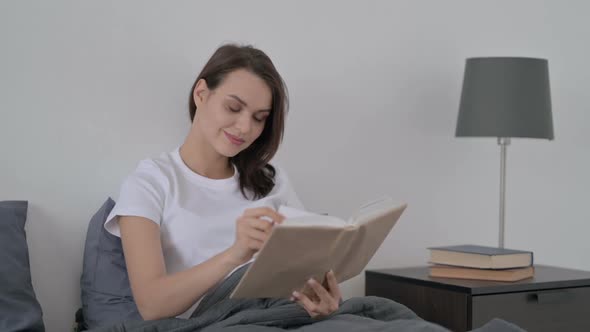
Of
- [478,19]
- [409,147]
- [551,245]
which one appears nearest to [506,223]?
[551,245]

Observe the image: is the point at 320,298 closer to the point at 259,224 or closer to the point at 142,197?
the point at 259,224

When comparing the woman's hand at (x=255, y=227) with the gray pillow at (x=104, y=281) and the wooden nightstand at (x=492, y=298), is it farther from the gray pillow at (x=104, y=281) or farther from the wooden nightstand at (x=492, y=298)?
the wooden nightstand at (x=492, y=298)

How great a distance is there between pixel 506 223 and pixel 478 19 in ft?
2.85

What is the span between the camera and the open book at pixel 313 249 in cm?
137

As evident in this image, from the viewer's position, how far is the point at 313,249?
1457 mm

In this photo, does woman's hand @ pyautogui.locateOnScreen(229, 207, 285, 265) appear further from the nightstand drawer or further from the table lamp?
the table lamp

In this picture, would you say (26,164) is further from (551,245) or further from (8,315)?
(551,245)

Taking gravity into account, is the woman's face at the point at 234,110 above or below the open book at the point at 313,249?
above

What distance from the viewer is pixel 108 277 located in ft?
6.57

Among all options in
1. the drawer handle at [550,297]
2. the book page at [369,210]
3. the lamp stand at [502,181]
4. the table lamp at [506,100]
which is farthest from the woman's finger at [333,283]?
the lamp stand at [502,181]

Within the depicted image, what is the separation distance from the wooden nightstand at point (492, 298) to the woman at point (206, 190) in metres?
0.55

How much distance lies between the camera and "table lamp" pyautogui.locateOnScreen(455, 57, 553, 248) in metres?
2.64

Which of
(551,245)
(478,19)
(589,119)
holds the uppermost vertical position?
(478,19)

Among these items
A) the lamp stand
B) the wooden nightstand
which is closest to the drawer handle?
the wooden nightstand
